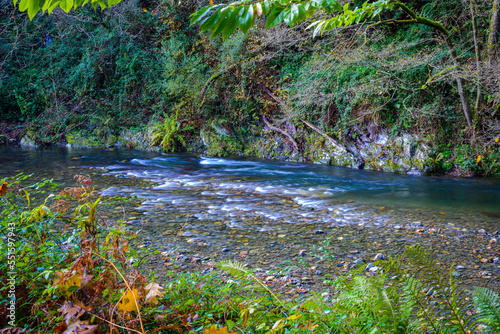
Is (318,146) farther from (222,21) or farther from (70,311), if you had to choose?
(70,311)

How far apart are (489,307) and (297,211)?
408cm

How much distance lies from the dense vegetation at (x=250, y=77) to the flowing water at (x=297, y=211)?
1.93 meters

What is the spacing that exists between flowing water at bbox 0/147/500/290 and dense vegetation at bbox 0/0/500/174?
6.34 feet

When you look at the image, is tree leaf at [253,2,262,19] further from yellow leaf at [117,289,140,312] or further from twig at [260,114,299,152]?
twig at [260,114,299,152]

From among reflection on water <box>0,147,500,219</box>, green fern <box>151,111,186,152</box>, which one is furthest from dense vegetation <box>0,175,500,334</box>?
green fern <box>151,111,186,152</box>

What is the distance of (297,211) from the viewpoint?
19.0 feet

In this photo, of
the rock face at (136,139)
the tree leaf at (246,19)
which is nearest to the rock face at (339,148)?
the rock face at (136,139)

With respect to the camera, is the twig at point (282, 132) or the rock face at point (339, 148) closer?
the rock face at point (339, 148)

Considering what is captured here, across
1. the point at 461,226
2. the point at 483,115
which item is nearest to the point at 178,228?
the point at 461,226

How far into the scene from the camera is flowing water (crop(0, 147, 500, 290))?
405 centimetres

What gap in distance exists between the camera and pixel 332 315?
204 centimetres

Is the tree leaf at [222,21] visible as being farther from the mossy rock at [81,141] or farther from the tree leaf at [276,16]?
the mossy rock at [81,141]

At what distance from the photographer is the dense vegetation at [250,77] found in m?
8.82

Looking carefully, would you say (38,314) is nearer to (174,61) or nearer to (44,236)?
(44,236)
